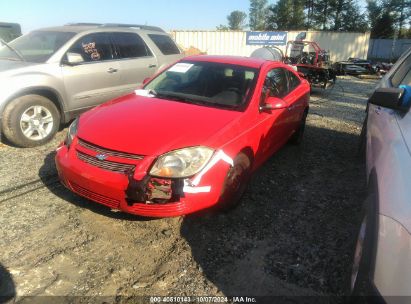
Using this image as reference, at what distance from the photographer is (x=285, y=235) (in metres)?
3.35

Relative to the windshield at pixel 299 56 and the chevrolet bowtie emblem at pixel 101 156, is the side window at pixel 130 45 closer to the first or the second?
the chevrolet bowtie emblem at pixel 101 156

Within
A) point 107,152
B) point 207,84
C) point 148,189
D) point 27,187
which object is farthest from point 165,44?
point 148,189

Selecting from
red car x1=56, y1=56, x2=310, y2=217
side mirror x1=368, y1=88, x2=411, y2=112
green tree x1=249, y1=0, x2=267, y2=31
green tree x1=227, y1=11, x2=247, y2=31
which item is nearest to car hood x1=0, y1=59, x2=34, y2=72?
red car x1=56, y1=56, x2=310, y2=217

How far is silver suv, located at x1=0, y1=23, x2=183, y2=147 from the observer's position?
509 centimetres

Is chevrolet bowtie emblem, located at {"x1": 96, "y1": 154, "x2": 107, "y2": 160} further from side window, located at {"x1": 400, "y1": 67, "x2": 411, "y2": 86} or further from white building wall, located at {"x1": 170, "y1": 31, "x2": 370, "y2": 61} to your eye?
white building wall, located at {"x1": 170, "y1": 31, "x2": 370, "y2": 61}

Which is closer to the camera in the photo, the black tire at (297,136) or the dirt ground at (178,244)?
the dirt ground at (178,244)

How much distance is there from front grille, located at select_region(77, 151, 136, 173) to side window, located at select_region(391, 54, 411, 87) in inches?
118

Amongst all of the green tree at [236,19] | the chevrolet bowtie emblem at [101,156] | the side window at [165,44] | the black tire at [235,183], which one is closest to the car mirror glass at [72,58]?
the side window at [165,44]

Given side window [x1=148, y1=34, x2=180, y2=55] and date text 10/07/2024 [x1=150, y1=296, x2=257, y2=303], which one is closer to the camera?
date text 10/07/2024 [x1=150, y1=296, x2=257, y2=303]

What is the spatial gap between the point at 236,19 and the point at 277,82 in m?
107

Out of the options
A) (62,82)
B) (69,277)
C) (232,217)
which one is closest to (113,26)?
(62,82)

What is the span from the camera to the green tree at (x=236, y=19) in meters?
102

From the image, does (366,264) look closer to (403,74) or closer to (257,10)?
(403,74)

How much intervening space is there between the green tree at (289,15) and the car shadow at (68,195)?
60.0 m
